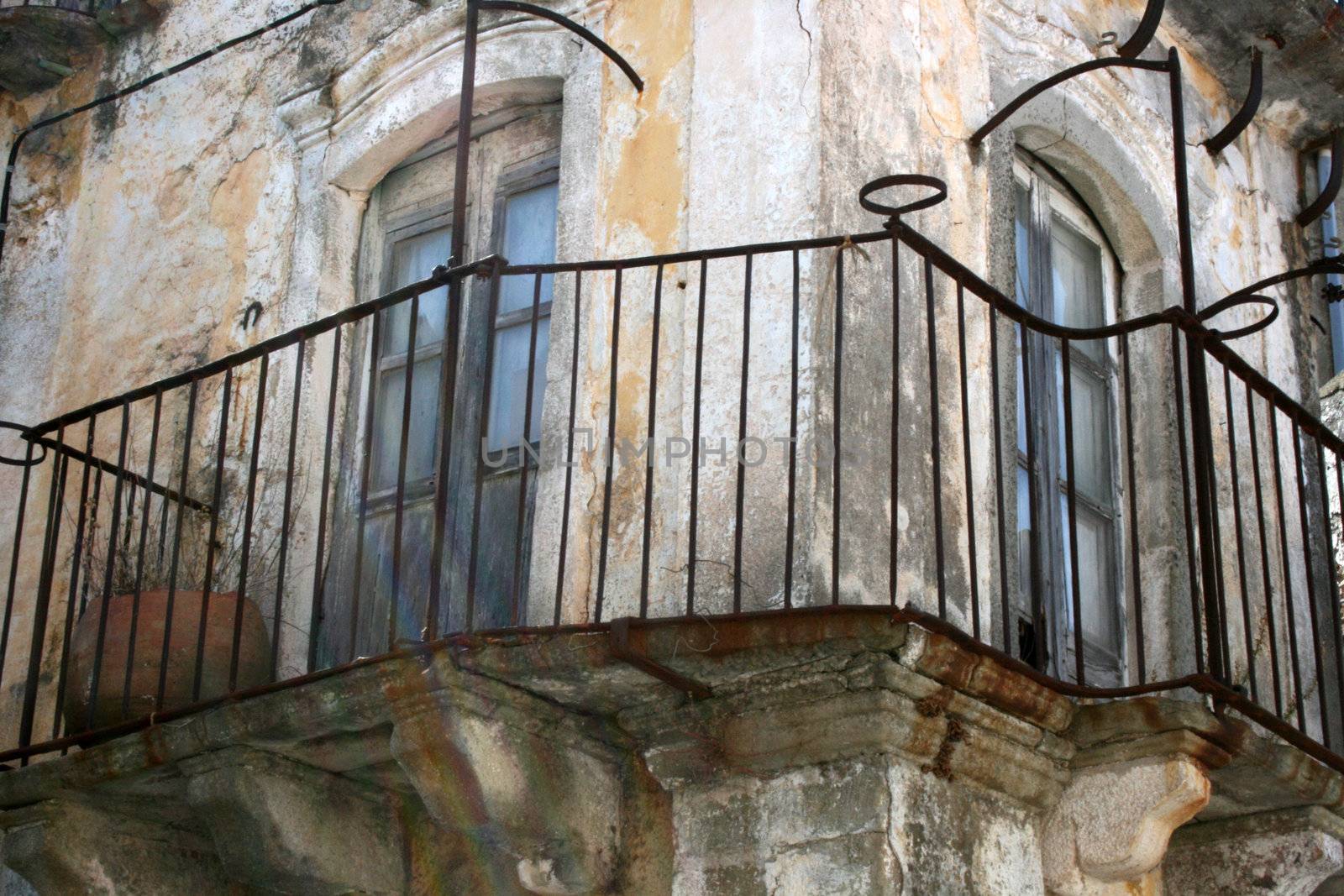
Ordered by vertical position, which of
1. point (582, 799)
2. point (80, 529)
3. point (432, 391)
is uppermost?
point (432, 391)

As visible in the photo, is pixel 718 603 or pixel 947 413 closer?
pixel 718 603

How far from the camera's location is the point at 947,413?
5.27 meters

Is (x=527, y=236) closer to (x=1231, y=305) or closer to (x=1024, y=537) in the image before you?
(x=1024, y=537)

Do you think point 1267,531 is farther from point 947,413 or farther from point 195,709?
point 195,709

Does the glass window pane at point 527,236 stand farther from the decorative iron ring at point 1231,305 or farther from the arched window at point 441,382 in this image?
the decorative iron ring at point 1231,305

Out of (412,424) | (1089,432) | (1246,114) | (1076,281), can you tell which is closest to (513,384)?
(412,424)

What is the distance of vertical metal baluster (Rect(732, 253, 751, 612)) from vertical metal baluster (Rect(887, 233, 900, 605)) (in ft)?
1.10

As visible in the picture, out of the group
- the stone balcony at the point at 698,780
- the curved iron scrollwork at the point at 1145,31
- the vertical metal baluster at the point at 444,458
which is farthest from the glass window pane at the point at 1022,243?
the vertical metal baluster at the point at 444,458

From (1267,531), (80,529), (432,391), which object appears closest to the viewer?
(80,529)

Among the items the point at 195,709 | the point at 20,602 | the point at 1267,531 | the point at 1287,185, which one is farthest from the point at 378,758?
the point at 1287,185

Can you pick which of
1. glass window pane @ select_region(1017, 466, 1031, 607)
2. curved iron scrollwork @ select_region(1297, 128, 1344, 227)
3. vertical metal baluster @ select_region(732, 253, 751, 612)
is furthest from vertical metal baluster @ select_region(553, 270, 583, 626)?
curved iron scrollwork @ select_region(1297, 128, 1344, 227)

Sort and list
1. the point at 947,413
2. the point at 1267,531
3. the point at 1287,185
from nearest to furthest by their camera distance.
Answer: the point at 947,413 → the point at 1267,531 → the point at 1287,185

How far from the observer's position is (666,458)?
515 cm

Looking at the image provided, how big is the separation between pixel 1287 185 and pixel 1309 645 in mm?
1823
